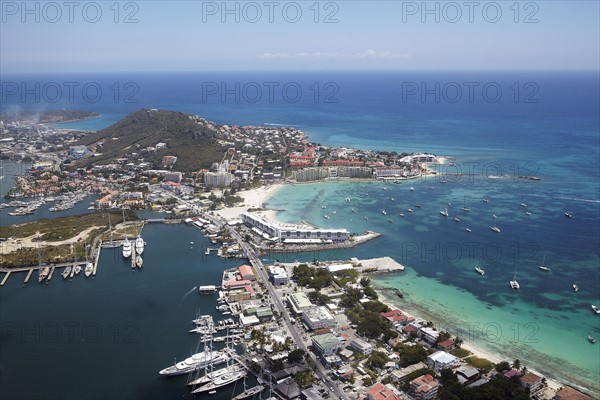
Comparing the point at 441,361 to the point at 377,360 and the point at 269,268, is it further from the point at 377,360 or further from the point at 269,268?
Result: the point at 269,268

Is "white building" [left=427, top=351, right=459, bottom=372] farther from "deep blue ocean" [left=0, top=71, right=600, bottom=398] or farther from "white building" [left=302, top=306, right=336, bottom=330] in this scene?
"white building" [left=302, top=306, right=336, bottom=330]

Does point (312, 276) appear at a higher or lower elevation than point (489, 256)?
lower

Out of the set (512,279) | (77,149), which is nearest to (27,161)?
(77,149)

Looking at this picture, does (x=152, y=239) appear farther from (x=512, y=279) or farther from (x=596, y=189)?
(x=596, y=189)

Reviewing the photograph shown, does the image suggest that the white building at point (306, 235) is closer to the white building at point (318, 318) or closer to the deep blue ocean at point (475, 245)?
the deep blue ocean at point (475, 245)

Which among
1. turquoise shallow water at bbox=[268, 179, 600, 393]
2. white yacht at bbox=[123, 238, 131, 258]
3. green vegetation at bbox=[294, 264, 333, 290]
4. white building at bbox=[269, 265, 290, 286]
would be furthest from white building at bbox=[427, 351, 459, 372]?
white yacht at bbox=[123, 238, 131, 258]

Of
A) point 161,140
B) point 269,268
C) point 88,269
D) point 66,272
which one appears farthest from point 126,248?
point 161,140
